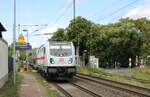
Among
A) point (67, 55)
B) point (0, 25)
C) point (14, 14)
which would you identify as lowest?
point (67, 55)

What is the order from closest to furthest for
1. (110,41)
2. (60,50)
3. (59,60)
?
(59,60)
(60,50)
(110,41)

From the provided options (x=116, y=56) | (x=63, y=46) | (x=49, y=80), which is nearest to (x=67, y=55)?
(x=63, y=46)

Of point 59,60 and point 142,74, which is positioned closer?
point 59,60

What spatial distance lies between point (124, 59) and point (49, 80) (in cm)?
3100

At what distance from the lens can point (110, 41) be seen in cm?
5044

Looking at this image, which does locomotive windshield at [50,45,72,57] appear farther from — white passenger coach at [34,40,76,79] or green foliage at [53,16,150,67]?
green foliage at [53,16,150,67]

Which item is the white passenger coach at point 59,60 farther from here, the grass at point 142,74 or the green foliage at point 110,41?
the green foliage at point 110,41

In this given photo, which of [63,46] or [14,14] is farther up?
[14,14]

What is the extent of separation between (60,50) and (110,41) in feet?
101

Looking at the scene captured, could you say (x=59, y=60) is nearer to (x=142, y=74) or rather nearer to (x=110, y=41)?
(x=142, y=74)

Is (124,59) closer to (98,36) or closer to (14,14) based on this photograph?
(98,36)

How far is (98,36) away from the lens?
2066 inches

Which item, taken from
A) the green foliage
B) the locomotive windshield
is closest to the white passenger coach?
the locomotive windshield

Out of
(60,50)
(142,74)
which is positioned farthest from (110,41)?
(60,50)
